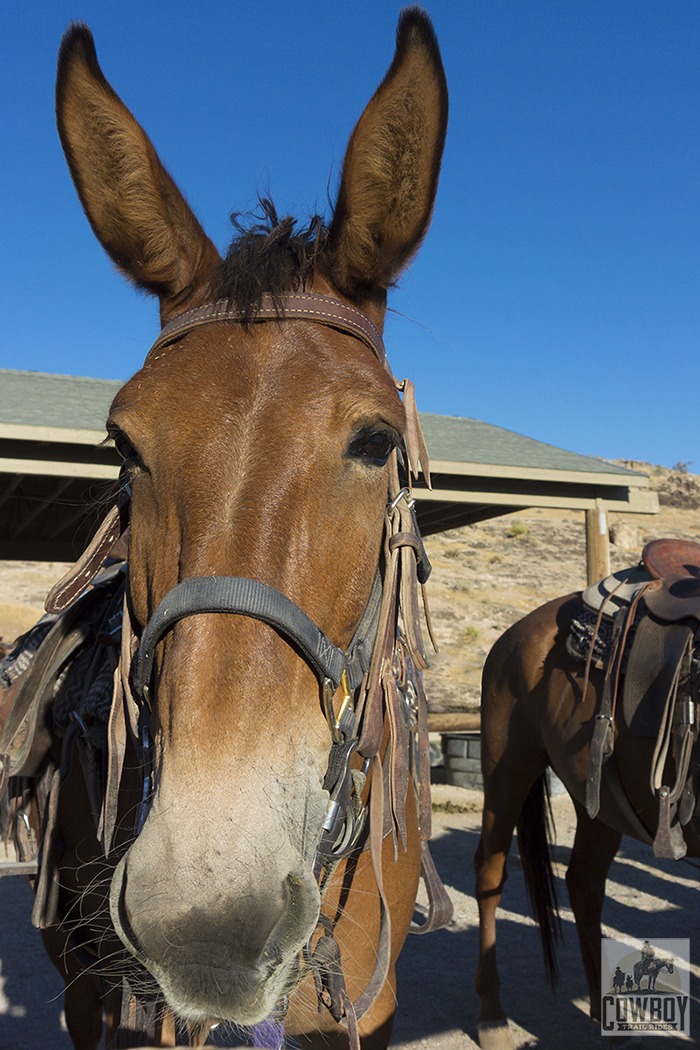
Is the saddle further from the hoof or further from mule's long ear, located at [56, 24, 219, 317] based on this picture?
mule's long ear, located at [56, 24, 219, 317]

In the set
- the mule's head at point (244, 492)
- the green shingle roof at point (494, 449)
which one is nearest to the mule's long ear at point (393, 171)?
the mule's head at point (244, 492)

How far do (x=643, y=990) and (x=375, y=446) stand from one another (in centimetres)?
397

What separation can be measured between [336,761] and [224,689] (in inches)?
12.9

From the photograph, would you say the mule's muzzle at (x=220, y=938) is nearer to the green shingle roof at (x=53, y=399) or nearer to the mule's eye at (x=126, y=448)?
the mule's eye at (x=126, y=448)

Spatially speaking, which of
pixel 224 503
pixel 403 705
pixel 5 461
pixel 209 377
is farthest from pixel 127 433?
pixel 5 461

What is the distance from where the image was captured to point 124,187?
1739 millimetres

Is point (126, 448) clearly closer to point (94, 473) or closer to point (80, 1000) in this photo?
point (80, 1000)

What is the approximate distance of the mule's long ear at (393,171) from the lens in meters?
1.56

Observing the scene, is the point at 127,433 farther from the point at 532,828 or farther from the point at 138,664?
the point at 532,828

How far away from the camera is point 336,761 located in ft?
4.26

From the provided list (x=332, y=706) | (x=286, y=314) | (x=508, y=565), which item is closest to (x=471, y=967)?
(x=332, y=706)

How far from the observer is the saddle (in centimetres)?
312

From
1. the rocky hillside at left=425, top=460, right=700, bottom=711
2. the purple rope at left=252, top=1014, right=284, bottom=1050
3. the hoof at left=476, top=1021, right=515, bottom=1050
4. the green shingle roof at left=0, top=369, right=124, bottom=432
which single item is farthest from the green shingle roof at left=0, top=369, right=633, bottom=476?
the purple rope at left=252, top=1014, right=284, bottom=1050

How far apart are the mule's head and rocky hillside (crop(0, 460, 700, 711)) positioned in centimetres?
780
